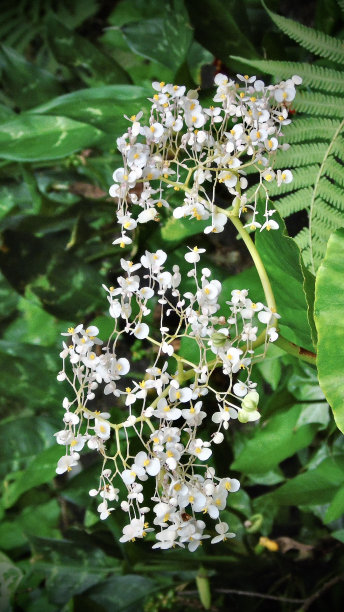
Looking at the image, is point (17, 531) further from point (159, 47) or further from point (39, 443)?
point (159, 47)

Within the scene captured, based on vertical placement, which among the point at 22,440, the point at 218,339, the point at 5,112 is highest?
the point at 218,339

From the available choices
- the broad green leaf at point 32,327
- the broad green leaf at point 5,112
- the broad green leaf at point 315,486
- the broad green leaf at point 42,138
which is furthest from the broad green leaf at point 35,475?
the broad green leaf at point 5,112

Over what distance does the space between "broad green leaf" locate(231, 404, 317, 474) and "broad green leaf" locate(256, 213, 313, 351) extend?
0.54 feet

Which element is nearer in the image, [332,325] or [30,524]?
[332,325]

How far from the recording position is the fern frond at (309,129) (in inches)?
28.7

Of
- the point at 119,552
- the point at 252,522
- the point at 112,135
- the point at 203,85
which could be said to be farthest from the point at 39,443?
the point at 203,85

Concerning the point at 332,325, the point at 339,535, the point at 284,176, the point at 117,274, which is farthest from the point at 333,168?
the point at 339,535

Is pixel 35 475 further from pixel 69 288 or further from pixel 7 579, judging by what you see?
pixel 69 288

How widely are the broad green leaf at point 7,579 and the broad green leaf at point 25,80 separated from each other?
700 mm

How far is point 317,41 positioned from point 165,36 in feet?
0.84

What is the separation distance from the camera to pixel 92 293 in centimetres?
92

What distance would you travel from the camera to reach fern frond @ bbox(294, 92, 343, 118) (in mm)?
735

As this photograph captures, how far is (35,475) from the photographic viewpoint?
3.01ft

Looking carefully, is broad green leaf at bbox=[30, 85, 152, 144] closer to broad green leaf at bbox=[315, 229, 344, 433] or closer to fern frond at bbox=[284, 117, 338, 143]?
fern frond at bbox=[284, 117, 338, 143]
